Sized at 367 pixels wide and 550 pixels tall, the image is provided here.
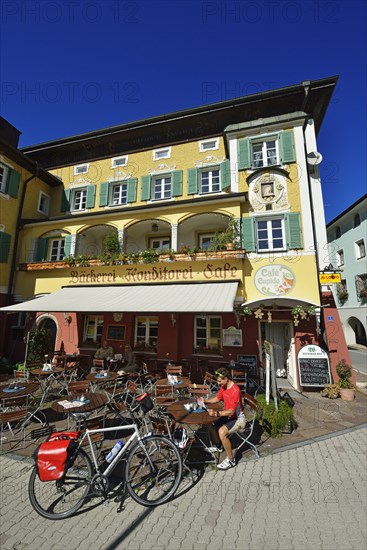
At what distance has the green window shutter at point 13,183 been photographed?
14.4 metres

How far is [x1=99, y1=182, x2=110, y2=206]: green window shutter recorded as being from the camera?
15331 mm

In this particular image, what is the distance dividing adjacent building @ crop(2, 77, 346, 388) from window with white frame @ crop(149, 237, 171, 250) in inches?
2.2

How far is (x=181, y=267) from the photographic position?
460 inches

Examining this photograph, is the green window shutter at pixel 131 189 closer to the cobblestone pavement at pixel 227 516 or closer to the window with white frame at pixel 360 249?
the cobblestone pavement at pixel 227 516

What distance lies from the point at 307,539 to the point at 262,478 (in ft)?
4.10

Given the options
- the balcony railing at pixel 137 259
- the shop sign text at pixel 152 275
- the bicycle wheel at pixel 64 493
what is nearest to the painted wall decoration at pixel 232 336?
the shop sign text at pixel 152 275

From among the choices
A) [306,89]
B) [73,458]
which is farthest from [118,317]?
[306,89]

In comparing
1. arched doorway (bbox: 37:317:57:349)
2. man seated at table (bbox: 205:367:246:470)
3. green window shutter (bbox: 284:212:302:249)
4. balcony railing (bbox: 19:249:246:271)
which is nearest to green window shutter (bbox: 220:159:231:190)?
green window shutter (bbox: 284:212:302:249)

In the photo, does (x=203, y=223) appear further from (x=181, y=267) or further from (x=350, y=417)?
(x=350, y=417)

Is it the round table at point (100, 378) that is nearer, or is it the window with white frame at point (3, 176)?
the round table at point (100, 378)

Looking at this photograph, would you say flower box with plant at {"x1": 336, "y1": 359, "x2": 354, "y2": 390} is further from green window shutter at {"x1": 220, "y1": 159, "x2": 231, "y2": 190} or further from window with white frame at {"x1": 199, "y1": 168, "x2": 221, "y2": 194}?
window with white frame at {"x1": 199, "y1": 168, "x2": 221, "y2": 194}

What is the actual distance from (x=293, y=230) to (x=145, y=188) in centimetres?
814

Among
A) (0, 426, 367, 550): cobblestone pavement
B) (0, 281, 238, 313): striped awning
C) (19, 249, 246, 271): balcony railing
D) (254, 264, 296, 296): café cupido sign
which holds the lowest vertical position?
(0, 426, 367, 550): cobblestone pavement

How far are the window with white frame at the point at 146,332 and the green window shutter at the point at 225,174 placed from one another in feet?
24.2
